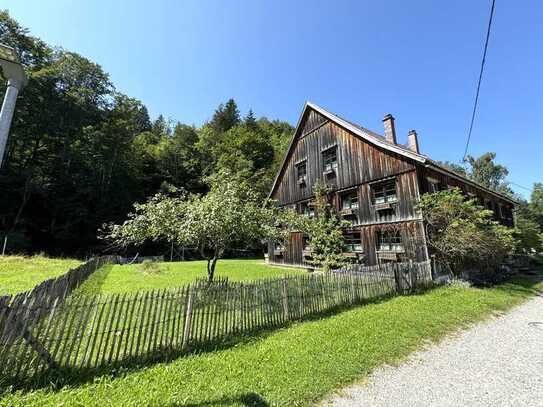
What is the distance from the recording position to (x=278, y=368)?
4.65 meters

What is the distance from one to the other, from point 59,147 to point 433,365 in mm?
45177

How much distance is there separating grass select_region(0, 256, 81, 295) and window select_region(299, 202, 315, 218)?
16275 millimetres

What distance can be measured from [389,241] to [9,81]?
1586 centimetres

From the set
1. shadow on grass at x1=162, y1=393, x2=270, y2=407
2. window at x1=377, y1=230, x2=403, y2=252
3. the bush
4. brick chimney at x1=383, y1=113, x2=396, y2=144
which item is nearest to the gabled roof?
brick chimney at x1=383, y1=113, x2=396, y2=144

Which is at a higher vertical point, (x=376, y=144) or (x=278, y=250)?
(x=376, y=144)

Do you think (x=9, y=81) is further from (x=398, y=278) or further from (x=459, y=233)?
(x=459, y=233)

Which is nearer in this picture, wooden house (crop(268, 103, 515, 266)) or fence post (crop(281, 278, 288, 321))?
fence post (crop(281, 278, 288, 321))

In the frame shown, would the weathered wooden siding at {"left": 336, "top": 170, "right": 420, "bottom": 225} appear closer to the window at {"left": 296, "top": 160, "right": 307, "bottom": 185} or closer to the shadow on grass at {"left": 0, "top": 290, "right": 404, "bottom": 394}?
the window at {"left": 296, "top": 160, "right": 307, "bottom": 185}

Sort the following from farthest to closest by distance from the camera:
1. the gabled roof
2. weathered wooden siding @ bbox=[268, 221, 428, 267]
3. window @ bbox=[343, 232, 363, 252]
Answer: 1. window @ bbox=[343, 232, 363, 252]
2. the gabled roof
3. weathered wooden siding @ bbox=[268, 221, 428, 267]

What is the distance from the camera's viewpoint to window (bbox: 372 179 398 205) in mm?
14856

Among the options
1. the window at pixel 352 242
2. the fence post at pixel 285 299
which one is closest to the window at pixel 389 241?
the window at pixel 352 242

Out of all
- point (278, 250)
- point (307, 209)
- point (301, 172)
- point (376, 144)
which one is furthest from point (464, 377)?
point (278, 250)

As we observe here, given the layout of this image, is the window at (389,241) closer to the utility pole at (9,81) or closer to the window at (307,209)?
the window at (307,209)

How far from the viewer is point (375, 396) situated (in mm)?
3992
